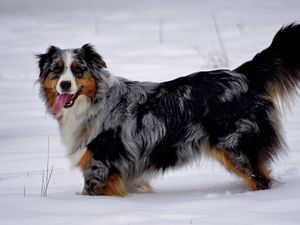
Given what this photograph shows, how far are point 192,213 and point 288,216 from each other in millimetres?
691

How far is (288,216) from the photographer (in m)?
4.16

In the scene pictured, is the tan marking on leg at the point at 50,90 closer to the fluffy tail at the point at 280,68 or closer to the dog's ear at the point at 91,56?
the dog's ear at the point at 91,56

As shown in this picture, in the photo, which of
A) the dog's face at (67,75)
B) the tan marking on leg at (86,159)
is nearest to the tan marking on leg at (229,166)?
the tan marking on leg at (86,159)

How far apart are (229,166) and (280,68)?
3.45 ft

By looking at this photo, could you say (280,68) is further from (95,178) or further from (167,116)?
(95,178)

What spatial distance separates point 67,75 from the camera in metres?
5.91

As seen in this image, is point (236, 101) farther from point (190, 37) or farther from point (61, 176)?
point (190, 37)

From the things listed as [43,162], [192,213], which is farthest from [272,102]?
[43,162]

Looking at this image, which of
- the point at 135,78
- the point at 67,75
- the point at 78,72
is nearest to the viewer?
the point at 67,75

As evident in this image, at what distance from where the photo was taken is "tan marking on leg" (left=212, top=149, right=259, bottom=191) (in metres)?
5.79

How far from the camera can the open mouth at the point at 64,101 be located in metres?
6.02

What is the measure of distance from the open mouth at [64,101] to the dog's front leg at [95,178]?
60 centimetres

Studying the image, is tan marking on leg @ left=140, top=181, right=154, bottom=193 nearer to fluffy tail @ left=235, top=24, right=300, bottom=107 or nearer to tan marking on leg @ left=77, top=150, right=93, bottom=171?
tan marking on leg @ left=77, top=150, right=93, bottom=171

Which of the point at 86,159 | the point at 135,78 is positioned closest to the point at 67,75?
the point at 86,159
